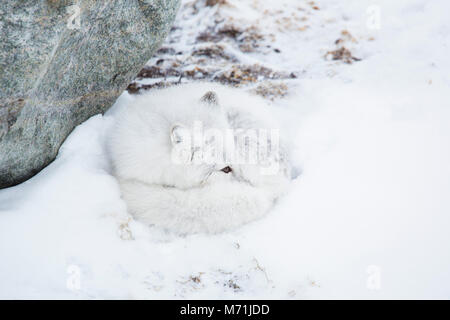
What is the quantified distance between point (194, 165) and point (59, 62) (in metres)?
1.32

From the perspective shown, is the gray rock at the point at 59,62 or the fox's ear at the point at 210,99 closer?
the gray rock at the point at 59,62

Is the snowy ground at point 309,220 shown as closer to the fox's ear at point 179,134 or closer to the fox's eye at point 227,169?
the fox's eye at point 227,169

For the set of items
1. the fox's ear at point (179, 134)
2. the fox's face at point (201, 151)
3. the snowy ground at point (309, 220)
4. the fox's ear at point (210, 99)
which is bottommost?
the snowy ground at point (309, 220)

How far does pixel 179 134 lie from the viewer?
2750 mm

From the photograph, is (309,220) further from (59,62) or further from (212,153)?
(59,62)

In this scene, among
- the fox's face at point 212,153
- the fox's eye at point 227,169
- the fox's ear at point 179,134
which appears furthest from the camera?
the fox's eye at point 227,169

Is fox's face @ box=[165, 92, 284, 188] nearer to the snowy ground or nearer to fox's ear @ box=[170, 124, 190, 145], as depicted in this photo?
fox's ear @ box=[170, 124, 190, 145]

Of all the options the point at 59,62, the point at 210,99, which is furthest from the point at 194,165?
the point at 59,62

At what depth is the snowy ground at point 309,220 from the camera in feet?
7.91

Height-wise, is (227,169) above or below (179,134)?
below

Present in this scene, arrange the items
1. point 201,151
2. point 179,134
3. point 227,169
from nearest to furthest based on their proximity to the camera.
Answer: point 179,134 → point 201,151 → point 227,169

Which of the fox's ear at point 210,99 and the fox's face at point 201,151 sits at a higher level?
Answer: the fox's ear at point 210,99

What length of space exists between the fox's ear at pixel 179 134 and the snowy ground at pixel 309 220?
70cm

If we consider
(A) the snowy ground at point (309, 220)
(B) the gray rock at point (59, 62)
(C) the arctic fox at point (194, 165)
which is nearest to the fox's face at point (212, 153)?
(C) the arctic fox at point (194, 165)
